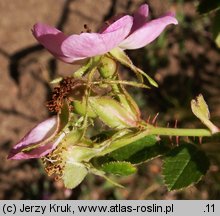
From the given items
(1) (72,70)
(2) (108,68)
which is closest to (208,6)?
(2) (108,68)

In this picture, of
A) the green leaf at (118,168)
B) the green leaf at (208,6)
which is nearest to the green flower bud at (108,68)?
the green leaf at (118,168)

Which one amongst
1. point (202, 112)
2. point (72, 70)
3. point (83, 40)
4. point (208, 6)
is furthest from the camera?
point (72, 70)

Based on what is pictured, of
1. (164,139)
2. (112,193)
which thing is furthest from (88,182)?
(164,139)

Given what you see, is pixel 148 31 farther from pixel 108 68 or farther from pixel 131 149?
pixel 131 149

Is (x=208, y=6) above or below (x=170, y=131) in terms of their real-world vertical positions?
above

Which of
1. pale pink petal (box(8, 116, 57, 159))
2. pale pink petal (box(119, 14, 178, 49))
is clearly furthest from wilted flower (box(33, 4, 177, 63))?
pale pink petal (box(8, 116, 57, 159))

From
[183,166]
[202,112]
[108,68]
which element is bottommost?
[183,166]

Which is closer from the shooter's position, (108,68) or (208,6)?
(108,68)
